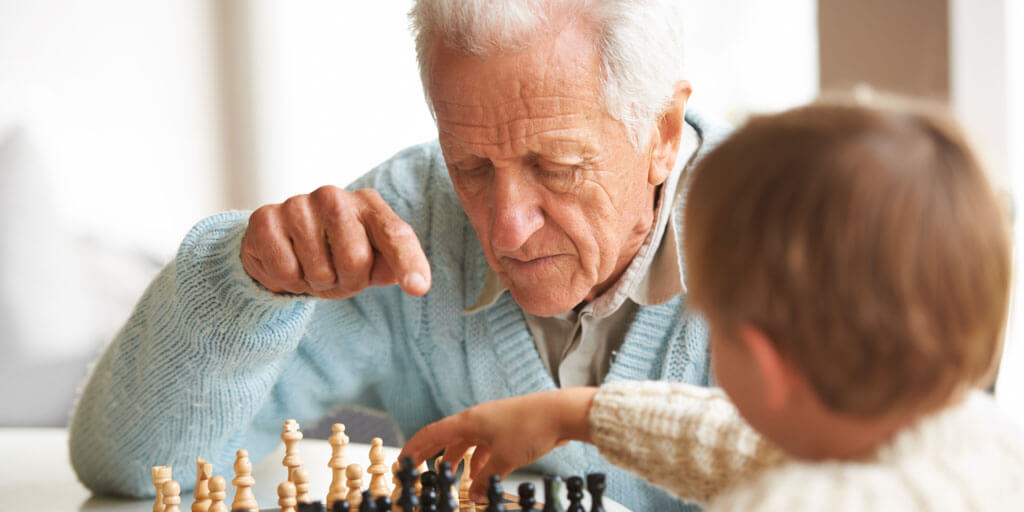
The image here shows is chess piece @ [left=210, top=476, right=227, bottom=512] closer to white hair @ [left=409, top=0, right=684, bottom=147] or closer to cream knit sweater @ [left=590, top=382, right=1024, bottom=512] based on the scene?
cream knit sweater @ [left=590, top=382, right=1024, bottom=512]

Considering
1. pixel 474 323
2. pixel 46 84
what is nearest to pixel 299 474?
pixel 474 323

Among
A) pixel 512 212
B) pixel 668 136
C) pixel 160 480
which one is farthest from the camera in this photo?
pixel 668 136

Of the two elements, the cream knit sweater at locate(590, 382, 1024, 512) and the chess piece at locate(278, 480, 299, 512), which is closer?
the cream knit sweater at locate(590, 382, 1024, 512)

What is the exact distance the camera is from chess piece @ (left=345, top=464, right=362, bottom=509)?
104 cm

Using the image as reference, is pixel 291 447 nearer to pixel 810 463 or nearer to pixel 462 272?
pixel 462 272

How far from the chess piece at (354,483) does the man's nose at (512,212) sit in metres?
0.32

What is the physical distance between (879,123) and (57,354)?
2.78m

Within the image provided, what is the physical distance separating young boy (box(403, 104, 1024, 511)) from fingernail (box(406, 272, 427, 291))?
Answer: 319mm

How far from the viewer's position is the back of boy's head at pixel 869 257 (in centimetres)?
61

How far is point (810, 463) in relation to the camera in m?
0.67

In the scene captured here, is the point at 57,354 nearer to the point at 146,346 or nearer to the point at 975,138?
the point at 146,346

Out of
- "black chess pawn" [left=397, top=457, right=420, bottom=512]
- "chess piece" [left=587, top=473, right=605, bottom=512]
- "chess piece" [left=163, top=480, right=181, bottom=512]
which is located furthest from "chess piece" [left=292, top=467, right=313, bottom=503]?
"chess piece" [left=587, top=473, right=605, bottom=512]

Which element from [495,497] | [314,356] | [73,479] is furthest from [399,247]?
[73,479]

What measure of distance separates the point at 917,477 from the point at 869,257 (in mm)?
158
